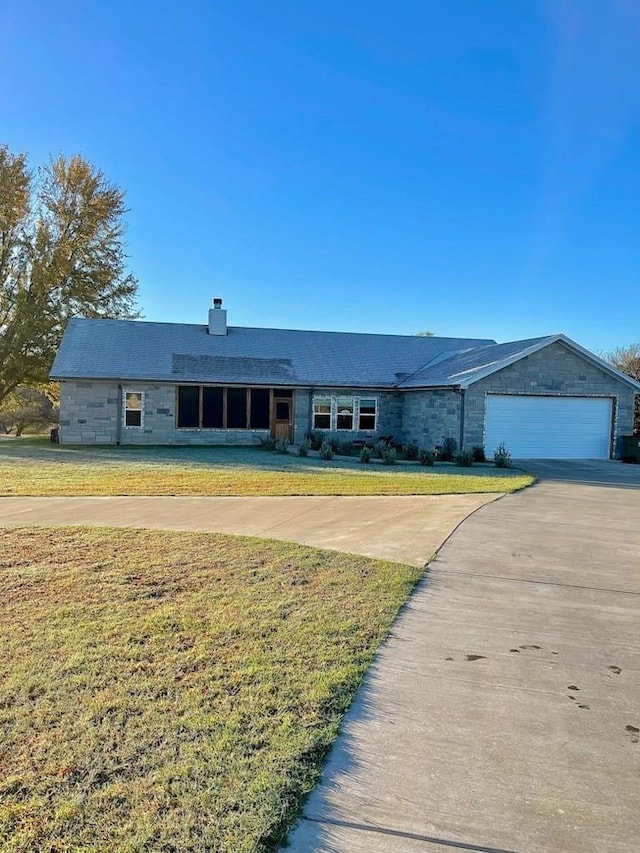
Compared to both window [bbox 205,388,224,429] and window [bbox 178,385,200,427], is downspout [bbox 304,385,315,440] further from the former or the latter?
window [bbox 178,385,200,427]

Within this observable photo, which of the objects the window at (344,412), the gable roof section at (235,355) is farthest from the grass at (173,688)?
the window at (344,412)

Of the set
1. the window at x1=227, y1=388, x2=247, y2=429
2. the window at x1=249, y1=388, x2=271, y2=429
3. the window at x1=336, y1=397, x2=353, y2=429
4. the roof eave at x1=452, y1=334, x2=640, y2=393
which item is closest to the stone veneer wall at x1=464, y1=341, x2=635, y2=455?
the roof eave at x1=452, y1=334, x2=640, y2=393

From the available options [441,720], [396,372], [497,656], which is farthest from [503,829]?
[396,372]

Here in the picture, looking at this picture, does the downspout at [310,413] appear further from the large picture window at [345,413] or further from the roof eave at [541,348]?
the roof eave at [541,348]

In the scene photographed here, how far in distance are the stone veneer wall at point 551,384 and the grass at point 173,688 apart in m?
14.3

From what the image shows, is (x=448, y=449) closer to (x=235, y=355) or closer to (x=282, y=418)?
(x=282, y=418)

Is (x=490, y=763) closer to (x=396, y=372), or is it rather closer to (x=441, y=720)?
(x=441, y=720)

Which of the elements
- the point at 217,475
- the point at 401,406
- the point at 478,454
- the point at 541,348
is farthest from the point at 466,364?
the point at 217,475

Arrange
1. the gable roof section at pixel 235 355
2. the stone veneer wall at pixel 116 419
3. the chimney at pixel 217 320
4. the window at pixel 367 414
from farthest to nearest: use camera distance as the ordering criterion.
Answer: the chimney at pixel 217 320, the window at pixel 367 414, the gable roof section at pixel 235 355, the stone veneer wall at pixel 116 419

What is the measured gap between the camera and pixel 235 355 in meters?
24.9

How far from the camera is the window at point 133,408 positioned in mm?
22672

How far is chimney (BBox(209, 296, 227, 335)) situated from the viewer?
26.6 meters

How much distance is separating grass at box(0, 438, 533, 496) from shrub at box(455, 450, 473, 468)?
295mm

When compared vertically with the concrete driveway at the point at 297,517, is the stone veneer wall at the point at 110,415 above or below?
above
